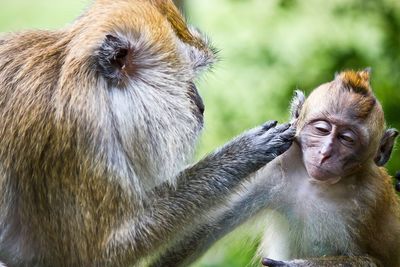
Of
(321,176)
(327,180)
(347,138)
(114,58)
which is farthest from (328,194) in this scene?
(114,58)

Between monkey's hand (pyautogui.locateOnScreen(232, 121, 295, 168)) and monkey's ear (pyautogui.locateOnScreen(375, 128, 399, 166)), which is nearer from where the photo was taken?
monkey's hand (pyautogui.locateOnScreen(232, 121, 295, 168))

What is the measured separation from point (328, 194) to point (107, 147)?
144 cm

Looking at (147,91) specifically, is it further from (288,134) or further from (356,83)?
(356,83)

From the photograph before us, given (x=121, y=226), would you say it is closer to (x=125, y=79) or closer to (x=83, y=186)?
(x=83, y=186)

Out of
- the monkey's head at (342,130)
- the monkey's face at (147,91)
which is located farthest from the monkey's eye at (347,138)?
the monkey's face at (147,91)

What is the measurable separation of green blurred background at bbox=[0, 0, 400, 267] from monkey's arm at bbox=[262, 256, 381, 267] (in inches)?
82.4

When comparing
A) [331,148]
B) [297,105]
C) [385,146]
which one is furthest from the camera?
[297,105]

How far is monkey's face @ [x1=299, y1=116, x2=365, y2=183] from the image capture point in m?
5.61

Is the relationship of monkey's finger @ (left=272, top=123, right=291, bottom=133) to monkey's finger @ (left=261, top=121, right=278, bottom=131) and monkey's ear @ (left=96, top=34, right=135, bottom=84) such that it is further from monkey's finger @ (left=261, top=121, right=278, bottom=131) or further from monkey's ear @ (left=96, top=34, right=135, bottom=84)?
monkey's ear @ (left=96, top=34, right=135, bottom=84)

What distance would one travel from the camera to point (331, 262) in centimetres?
572

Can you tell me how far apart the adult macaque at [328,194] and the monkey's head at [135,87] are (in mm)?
639

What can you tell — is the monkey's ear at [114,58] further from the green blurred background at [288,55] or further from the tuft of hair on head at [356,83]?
the green blurred background at [288,55]

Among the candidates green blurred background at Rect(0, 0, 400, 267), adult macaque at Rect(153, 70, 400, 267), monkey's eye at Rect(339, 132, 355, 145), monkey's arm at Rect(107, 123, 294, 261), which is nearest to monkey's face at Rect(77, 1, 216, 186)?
monkey's arm at Rect(107, 123, 294, 261)

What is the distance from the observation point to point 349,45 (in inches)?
350
